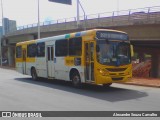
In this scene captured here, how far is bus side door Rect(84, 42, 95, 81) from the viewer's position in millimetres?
13742

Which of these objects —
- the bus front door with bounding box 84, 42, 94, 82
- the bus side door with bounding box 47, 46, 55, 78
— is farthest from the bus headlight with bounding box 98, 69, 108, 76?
the bus side door with bounding box 47, 46, 55, 78

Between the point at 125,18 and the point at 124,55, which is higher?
the point at 125,18

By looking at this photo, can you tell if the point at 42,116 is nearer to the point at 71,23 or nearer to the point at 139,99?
the point at 139,99

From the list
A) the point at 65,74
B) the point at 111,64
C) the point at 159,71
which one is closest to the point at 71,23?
the point at 159,71

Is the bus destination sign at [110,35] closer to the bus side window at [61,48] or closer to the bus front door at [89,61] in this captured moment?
the bus front door at [89,61]

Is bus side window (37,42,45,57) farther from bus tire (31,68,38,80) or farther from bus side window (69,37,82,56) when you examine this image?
bus side window (69,37,82,56)

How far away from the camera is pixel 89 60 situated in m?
14.0

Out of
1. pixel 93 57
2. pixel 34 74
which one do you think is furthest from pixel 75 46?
pixel 34 74

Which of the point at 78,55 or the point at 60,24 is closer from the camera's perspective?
the point at 78,55

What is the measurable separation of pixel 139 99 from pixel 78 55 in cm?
455

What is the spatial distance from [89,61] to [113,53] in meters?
1.24

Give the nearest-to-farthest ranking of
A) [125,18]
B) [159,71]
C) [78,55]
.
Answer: [78,55], [125,18], [159,71]

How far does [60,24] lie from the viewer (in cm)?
3688

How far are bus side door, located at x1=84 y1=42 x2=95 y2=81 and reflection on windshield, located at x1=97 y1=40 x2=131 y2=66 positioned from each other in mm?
437
